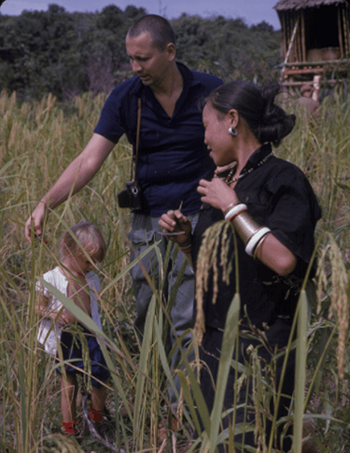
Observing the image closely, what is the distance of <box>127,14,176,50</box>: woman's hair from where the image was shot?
2.26 meters

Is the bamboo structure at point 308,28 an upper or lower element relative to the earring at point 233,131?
upper

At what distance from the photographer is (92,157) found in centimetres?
246

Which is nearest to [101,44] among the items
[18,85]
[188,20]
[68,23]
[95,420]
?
[68,23]

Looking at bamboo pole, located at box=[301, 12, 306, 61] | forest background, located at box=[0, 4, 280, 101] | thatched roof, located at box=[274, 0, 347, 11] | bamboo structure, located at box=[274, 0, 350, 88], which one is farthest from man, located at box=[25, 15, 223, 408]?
thatched roof, located at box=[274, 0, 347, 11]

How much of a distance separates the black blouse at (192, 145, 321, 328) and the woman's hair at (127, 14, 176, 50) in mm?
1012

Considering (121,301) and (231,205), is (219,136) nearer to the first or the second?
(231,205)

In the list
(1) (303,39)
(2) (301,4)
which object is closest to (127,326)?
(1) (303,39)

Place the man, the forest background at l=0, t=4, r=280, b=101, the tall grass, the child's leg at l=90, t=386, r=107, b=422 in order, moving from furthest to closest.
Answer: the forest background at l=0, t=4, r=280, b=101, the man, the child's leg at l=90, t=386, r=107, b=422, the tall grass

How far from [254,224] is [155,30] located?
1.38 metres

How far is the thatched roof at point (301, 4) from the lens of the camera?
53.5ft

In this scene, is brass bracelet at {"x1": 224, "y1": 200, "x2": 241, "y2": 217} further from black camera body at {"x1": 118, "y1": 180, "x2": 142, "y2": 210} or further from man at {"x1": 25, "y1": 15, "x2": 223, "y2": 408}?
black camera body at {"x1": 118, "y1": 180, "x2": 142, "y2": 210}

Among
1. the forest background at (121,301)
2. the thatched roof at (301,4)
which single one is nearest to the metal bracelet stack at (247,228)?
the forest background at (121,301)

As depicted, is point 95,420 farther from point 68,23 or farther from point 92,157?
point 68,23

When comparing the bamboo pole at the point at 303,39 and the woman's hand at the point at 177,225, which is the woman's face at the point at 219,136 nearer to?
the woman's hand at the point at 177,225
